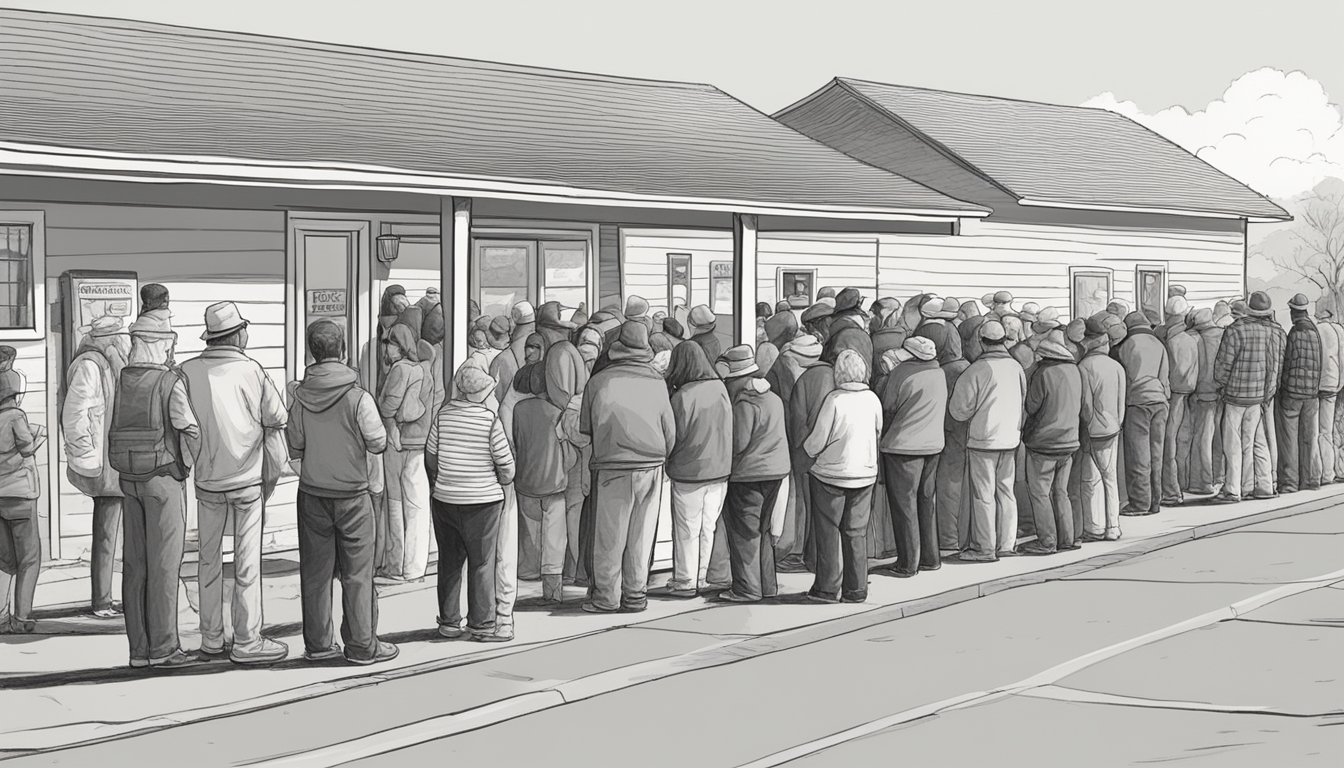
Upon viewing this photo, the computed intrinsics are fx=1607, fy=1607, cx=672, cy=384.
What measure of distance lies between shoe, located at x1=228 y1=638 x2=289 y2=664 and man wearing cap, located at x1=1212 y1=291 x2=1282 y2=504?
9.98 m

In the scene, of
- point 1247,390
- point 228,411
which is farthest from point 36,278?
point 1247,390

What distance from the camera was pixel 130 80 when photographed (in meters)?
14.0

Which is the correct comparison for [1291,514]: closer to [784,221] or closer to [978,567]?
[978,567]

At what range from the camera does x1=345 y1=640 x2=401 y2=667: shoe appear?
8984 mm

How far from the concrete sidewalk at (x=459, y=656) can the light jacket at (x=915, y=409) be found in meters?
1.00

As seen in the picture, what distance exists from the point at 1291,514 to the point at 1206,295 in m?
13.2

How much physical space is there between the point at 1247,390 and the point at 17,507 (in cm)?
1121

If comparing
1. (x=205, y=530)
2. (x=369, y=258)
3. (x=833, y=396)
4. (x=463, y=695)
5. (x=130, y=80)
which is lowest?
(x=463, y=695)

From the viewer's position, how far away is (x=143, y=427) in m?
8.72

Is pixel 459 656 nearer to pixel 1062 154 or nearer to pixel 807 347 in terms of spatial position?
pixel 807 347

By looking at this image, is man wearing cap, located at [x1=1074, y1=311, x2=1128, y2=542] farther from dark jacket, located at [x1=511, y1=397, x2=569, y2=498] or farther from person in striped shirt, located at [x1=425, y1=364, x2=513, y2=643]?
person in striped shirt, located at [x1=425, y1=364, x2=513, y2=643]

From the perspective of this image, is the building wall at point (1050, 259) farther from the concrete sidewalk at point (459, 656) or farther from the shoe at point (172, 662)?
the shoe at point (172, 662)

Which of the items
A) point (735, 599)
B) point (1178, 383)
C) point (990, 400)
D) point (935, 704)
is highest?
point (1178, 383)

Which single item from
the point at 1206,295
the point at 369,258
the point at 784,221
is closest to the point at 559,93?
the point at 784,221
